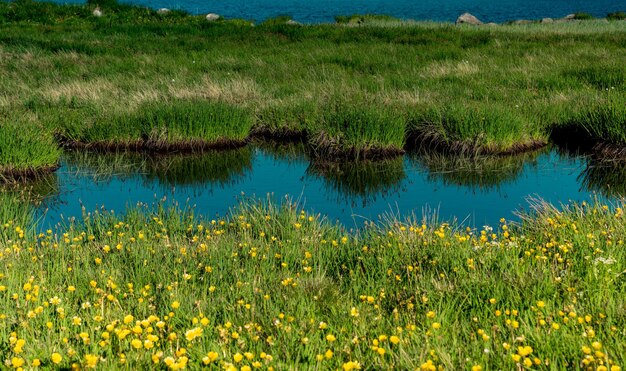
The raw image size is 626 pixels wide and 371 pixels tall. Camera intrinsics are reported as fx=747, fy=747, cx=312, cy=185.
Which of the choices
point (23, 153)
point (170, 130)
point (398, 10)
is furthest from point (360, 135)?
point (398, 10)

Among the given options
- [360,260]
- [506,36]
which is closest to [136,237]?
[360,260]

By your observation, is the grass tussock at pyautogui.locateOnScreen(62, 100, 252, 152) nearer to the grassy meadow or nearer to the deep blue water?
the grassy meadow

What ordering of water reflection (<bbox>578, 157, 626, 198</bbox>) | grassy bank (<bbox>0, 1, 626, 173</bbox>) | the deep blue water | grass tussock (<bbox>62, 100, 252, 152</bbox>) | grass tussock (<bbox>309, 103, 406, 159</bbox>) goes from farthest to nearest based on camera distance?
the deep blue water < grass tussock (<bbox>62, 100, 252, 152</bbox>) < grassy bank (<bbox>0, 1, 626, 173</bbox>) < grass tussock (<bbox>309, 103, 406, 159</bbox>) < water reflection (<bbox>578, 157, 626, 198</bbox>)

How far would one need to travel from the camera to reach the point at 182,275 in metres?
6.29

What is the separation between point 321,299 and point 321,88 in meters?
11.8

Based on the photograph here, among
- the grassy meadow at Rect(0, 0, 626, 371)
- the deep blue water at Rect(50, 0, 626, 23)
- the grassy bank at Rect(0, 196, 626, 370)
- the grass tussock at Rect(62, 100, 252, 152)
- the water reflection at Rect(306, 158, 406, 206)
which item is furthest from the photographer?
the deep blue water at Rect(50, 0, 626, 23)

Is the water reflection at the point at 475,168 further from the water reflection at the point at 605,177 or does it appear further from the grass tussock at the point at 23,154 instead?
the grass tussock at the point at 23,154

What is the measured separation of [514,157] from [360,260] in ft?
22.8

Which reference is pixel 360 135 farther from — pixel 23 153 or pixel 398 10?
pixel 398 10

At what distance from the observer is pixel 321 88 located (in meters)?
17.2

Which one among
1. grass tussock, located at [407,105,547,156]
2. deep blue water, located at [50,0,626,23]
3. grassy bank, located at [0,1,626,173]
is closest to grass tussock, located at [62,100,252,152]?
grassy bank, located at [0,1,626,173]

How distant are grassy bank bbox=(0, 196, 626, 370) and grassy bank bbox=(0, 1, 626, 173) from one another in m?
5.54

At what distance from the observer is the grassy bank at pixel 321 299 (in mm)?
4480

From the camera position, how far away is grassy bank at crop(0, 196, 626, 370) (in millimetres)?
4480
